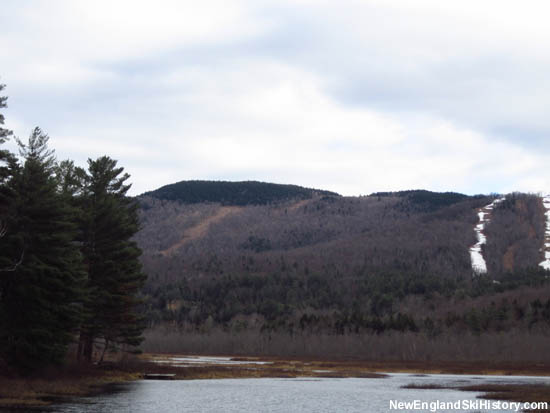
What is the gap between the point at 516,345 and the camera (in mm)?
150375

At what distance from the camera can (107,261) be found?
70375mm

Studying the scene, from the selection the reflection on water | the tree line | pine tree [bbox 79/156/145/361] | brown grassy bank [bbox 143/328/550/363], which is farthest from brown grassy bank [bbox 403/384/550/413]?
brown grassy bank [bbox 143/328/550/363]

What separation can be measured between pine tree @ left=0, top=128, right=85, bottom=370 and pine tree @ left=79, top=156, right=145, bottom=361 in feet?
34.0

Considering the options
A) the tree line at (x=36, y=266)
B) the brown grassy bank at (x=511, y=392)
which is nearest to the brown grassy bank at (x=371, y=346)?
the brown grassy bank at (x=511, y=392)

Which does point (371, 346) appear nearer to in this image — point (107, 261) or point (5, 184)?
point (107, 261)

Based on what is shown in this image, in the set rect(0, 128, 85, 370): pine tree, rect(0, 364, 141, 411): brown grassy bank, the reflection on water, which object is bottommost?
the reflection on water

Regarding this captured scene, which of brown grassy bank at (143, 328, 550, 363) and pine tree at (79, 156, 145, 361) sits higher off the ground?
pine tree at (79, 156, 145, 361)

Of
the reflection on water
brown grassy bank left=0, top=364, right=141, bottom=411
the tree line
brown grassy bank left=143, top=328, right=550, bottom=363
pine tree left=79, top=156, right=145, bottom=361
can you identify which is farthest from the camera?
brown grassy bank left=143, top=328, right=550, bottom=363

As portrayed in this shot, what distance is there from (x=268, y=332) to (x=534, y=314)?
66.9 metres

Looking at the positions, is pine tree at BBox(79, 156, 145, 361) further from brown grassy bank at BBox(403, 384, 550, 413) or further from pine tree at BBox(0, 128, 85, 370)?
brown grassy bank at BBox(403, 384, 550, 413)

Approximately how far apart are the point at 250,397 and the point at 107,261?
21154 millimetres

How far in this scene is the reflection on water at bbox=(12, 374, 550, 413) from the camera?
48.2 meters

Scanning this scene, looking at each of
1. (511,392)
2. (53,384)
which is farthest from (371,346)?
(53,384)

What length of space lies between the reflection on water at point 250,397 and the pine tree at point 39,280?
6.62 meters
